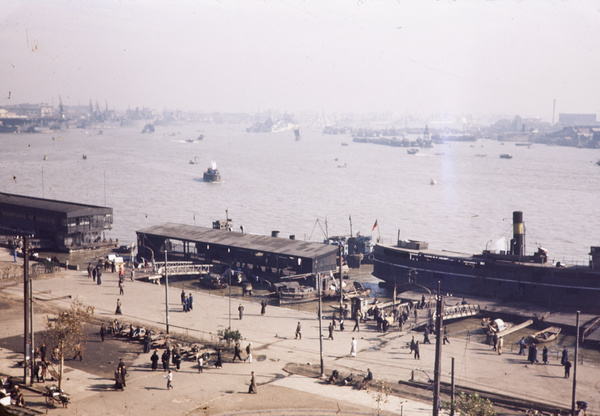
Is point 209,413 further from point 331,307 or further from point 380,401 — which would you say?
point 331,307

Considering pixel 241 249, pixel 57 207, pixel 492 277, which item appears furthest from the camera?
pixel 57 207

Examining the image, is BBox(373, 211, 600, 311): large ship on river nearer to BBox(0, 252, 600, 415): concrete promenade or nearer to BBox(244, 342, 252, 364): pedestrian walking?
BBox(0, 252, 600, 415): concrete promenade

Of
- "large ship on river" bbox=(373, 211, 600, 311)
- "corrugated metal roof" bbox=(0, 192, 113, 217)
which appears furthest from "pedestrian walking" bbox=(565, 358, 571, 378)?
"corrugated metal roof" bbox=(0, 192, 113, 217)

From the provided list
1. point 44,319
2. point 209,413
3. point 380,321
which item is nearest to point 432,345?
point 380,321

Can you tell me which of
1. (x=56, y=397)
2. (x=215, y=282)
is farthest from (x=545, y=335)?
(x=56, y=397)

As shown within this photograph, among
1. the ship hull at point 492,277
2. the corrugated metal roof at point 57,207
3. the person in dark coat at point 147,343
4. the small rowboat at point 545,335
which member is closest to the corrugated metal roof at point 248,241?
the ship hull at point 492,277

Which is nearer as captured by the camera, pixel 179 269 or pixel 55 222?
pixel 179 269

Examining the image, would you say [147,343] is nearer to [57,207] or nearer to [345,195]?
[57,207]
